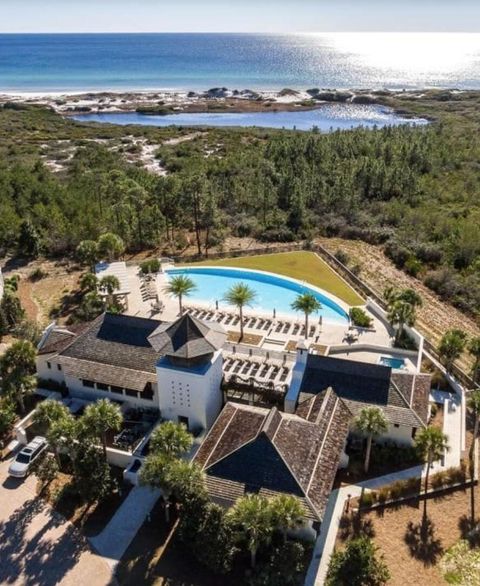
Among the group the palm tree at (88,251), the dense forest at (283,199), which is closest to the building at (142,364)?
the palm tree at (88,251)

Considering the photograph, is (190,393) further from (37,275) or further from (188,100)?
(188,100)

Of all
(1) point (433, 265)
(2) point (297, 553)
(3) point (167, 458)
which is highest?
(3) point (167, 458)

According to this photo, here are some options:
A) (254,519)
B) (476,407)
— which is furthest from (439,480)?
(254,519)

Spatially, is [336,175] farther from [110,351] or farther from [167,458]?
[167,458]

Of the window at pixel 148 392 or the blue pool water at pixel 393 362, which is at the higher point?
the window at pixel 148 392

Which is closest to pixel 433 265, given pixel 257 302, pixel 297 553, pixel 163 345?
pixel 257 302

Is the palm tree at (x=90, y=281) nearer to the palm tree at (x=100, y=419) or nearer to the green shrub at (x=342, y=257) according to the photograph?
the palm tree at (x=100, y=419)
